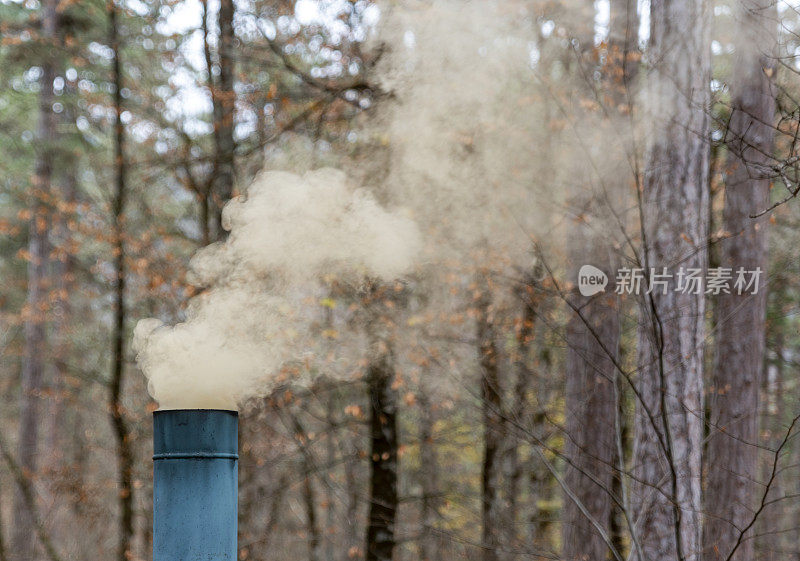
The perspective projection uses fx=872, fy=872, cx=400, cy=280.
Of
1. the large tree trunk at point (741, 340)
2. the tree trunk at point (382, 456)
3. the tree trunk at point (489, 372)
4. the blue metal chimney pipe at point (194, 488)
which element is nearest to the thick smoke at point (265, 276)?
the blue metal chimney pipe at point (194, 488)

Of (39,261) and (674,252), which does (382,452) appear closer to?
(674,252)

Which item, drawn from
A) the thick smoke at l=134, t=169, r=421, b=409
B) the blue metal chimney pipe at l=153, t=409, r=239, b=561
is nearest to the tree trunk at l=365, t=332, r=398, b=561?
the thick smoke at l=134, t=169, r=421, b=409

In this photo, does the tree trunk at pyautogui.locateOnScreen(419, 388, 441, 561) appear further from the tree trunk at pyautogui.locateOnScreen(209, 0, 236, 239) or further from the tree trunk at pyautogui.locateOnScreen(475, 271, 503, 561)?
the tree trunk at pyautogui.locateOnScreen(209, 0, 236, 239)

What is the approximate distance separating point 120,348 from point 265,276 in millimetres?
3884

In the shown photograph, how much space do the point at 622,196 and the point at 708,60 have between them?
2.39 metres

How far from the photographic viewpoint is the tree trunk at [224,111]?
8.94 meters

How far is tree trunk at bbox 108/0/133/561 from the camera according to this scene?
30.3 feet

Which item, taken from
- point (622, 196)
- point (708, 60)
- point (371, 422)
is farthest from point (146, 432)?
point (708, 60)

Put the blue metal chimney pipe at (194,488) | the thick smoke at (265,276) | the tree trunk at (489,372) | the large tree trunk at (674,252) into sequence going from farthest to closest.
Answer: the tree trunk at (489,372)
the large tree trunk at (674,252)
the thick smoke at (265,276)
the blue metal chimney pipe at (194,488)

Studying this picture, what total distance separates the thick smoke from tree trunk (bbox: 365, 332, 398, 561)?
76cm

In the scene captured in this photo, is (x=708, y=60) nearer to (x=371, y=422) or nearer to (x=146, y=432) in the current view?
(x=371, y=422)

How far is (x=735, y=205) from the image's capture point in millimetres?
7973

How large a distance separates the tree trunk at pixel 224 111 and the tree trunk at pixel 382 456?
223 cm

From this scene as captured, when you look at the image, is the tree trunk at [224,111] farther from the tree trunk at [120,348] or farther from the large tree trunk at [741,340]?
the large tree trunk at [741,340]
